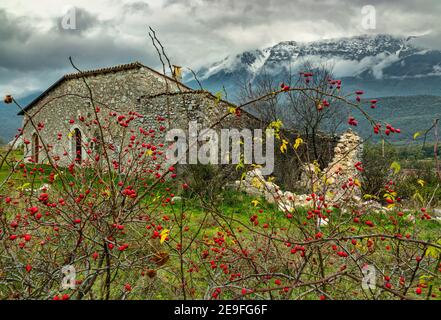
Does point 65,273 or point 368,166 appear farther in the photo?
point 368,166

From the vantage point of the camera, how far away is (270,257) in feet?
13.5

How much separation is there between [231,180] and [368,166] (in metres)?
4.96

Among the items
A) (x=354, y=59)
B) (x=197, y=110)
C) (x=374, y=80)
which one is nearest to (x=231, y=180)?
(x=197, y=110)

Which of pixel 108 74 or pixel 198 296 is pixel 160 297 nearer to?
pixel 198 296

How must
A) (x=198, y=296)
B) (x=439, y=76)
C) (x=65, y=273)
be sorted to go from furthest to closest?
(x=439, y=76)
(x=198, y=296)
(x=65, y=273)

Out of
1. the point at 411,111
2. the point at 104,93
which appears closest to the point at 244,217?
the point at 104,93

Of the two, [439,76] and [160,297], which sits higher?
[439,76]
